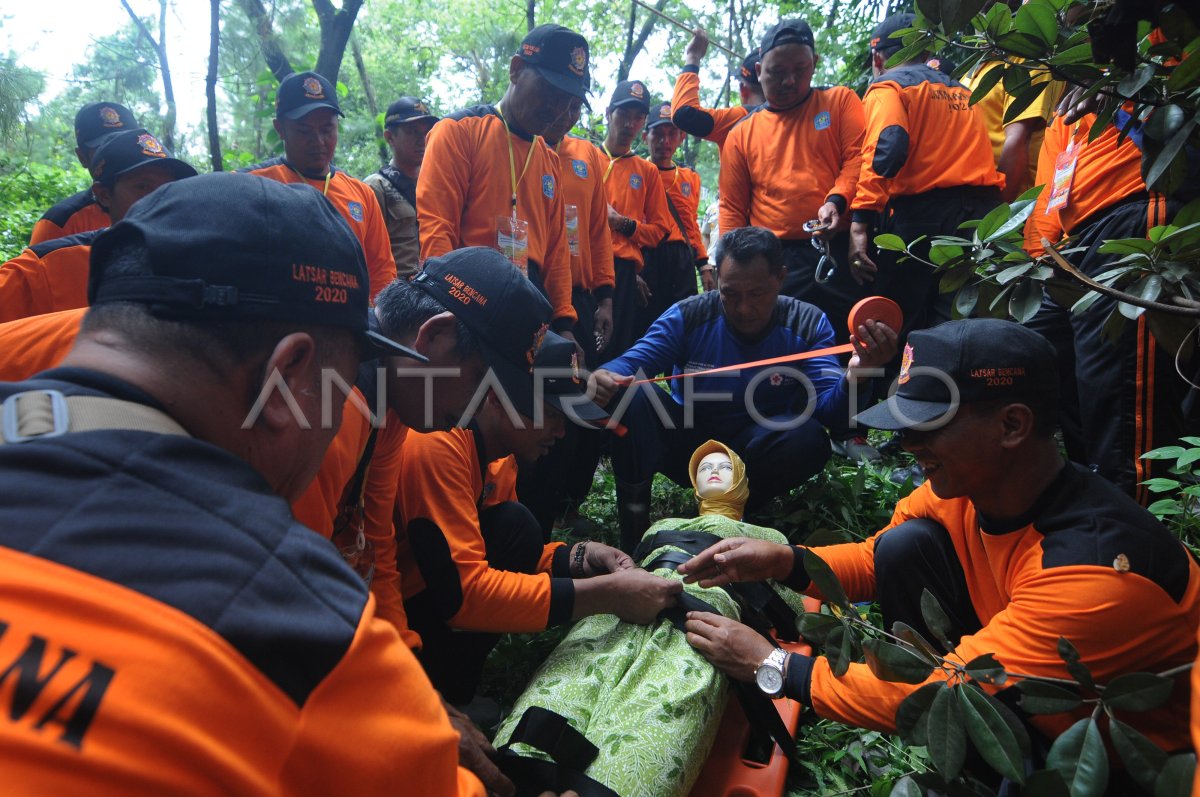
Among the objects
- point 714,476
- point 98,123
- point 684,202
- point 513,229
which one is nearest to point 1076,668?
point 714,476

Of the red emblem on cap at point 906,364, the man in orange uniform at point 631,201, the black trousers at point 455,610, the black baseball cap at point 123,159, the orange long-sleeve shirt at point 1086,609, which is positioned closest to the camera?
the orange long-sleeve shirt at point 1086,609

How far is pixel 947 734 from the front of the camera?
59.4 inches

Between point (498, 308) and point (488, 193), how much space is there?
217 centimetres

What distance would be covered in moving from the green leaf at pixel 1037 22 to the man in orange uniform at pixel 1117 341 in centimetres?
99

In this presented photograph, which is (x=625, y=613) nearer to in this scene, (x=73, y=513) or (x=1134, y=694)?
(x=1134, y=694)

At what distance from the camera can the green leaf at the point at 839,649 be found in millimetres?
1768

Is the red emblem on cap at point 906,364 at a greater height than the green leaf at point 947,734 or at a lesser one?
greater

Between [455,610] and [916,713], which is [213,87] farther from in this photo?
[916,713]

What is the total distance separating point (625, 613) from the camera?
2.52 m

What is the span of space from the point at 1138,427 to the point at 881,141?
226 centimetres

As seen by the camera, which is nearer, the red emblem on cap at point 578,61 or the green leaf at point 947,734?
the green leaf at point 947,734

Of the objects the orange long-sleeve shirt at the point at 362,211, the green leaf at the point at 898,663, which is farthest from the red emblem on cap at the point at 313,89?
the green leaf at the point at 898,663

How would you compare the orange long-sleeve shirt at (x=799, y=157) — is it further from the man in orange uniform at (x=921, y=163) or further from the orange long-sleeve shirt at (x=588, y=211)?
the orange long-sleeve shirt at (x=588, y=211)

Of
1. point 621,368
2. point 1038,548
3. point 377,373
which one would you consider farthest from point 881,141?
point 377,373
